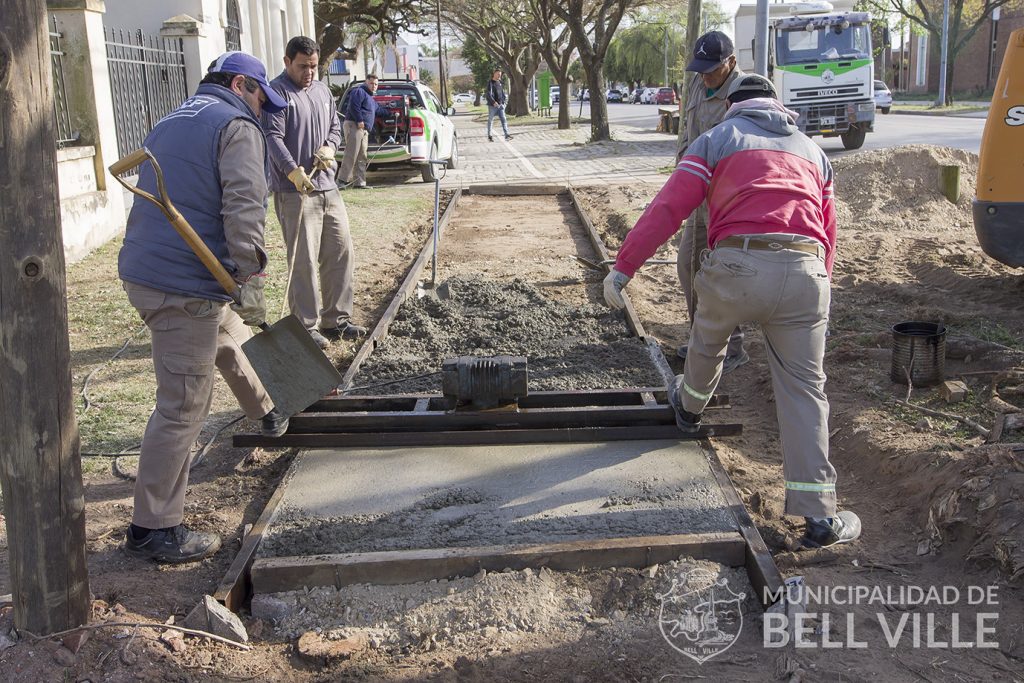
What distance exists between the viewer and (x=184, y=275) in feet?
12.6

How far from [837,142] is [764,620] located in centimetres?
2315

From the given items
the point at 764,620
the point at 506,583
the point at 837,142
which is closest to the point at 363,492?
the point at 506,583

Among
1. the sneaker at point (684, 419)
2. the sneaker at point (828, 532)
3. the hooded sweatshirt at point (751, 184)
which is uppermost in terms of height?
the hooded sweatshirt at point (751, 184)

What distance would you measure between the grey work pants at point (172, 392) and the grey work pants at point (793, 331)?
216cm

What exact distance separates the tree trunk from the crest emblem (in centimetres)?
2354

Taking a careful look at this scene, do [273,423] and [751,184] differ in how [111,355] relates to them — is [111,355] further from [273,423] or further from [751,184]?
[751,184]

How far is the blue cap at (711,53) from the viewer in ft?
17.4

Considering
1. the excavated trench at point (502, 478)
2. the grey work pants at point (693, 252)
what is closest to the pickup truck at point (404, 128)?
the excavated trench at point (502, 478)

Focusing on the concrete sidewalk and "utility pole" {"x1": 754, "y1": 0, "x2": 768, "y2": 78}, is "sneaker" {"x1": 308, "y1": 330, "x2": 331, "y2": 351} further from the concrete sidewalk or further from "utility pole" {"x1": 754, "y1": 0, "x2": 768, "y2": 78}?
the concrete sidewalk

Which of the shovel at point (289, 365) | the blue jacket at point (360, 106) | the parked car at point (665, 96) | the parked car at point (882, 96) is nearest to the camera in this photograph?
the shovel at point (289, 365)

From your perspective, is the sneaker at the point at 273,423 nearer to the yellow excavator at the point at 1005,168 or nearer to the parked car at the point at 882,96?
the yellow excavator at the point at 1005,168

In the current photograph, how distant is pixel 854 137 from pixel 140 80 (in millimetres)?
15425

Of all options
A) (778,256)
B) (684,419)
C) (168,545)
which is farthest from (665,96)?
(168,545)

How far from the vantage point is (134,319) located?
7.63 m
